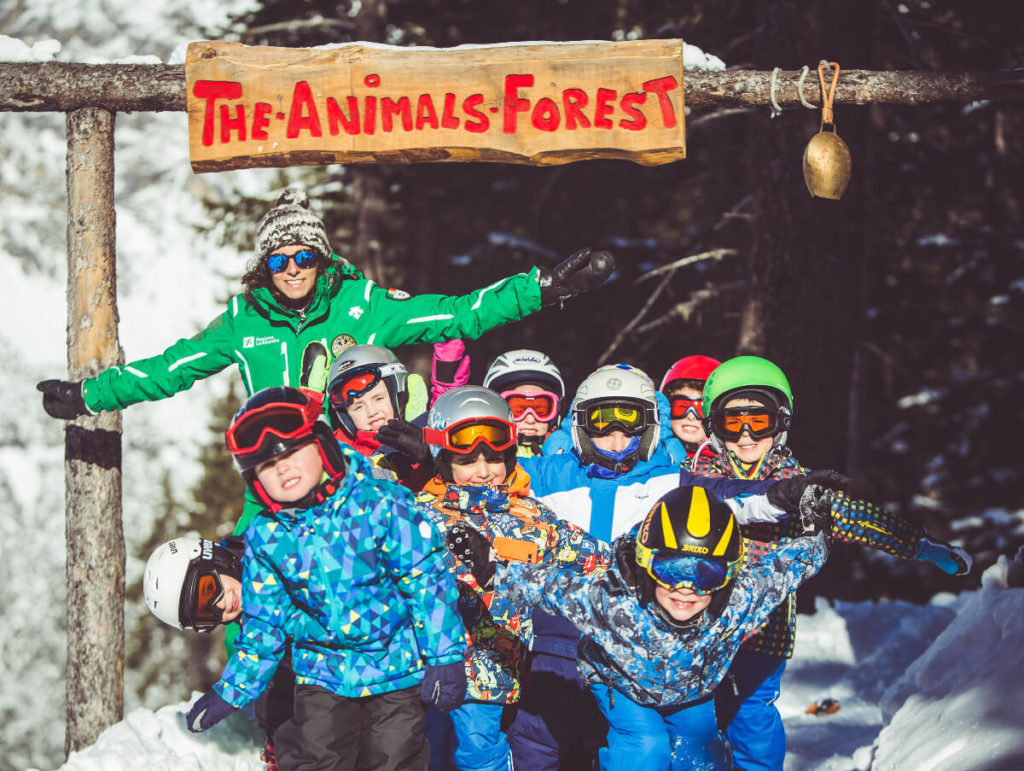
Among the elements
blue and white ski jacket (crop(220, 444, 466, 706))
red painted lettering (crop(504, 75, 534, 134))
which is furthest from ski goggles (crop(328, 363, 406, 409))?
→ red painted lettering (crop(504, 75, 534, 134))

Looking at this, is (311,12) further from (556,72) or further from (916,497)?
(916,497)

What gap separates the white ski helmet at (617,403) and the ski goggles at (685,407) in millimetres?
936

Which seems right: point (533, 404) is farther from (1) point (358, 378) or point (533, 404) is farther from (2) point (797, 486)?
(2) point (797, 486)

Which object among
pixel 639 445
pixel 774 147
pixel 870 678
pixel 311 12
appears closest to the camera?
pixel 639 445

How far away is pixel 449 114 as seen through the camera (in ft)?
19.5

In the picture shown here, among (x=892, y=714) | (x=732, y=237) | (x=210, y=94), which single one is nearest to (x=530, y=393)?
(x=210, y=94)

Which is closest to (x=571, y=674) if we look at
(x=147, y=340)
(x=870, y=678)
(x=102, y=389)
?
(x=102, y=389)

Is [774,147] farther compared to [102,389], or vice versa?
[774,147]

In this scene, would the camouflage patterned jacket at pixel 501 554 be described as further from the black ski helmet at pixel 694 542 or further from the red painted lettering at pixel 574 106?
the red painted lettering at pixel 574 106

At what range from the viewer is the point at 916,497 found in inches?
600

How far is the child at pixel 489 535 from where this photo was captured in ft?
15.1

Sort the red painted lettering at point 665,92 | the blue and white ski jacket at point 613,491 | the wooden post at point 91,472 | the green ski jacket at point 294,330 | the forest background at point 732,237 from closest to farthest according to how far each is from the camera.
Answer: the blue and white ski jacket at point 613,491 → the green ski jacket at point 294,330 → the red painted lettering at point 665,92 → the wooden post at point 91,472 → the forest background at point 732,237

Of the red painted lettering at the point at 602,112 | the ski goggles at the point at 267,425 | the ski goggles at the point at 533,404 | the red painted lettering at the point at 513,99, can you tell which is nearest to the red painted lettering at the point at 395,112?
the red painted lettering at the point at 513,99

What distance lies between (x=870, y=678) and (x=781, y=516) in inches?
151
